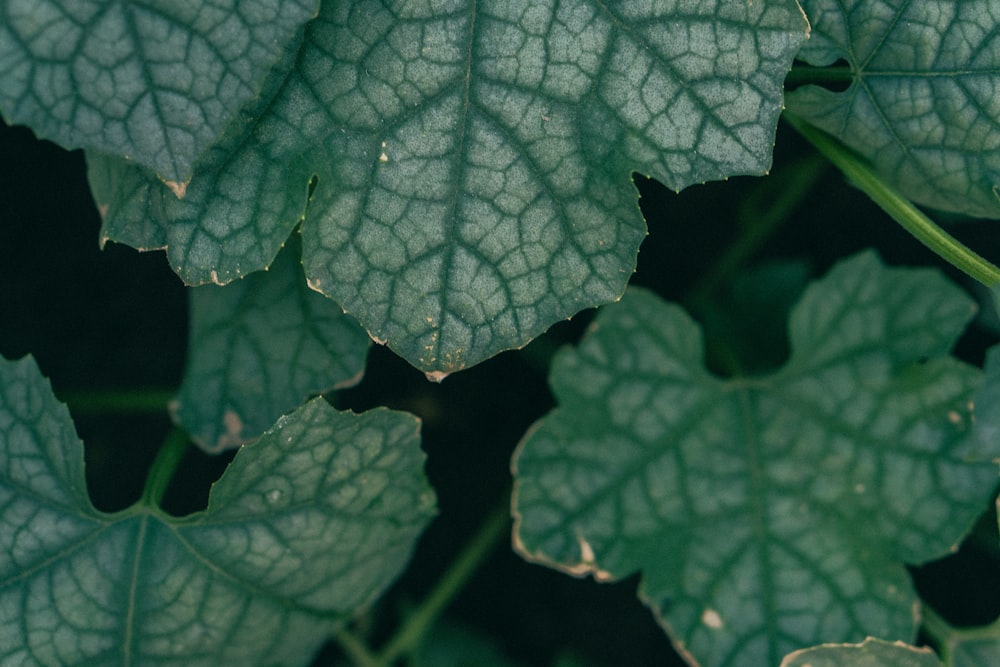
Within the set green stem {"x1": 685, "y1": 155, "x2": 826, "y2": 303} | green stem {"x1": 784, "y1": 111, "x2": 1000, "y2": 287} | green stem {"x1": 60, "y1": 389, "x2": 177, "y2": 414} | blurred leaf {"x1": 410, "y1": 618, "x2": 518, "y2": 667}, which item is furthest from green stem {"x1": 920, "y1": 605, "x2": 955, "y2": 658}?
green stem {"x1": 60, "y1": 389, "x2": 177, "y2": 414}

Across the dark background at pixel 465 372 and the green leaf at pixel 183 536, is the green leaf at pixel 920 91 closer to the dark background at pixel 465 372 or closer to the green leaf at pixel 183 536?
the dark background at pixel 465 372

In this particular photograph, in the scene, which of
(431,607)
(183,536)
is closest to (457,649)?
(431,607)

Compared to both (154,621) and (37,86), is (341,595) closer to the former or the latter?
(154,621)

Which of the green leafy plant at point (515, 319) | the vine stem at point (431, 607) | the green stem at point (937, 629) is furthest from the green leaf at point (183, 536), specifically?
the green stem at point (937, 629)

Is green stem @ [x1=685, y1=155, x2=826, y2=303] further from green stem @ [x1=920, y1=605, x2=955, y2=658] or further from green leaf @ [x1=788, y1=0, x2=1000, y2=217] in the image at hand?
green stem @ [x1=920, y1=605, x2=955, y2=658]

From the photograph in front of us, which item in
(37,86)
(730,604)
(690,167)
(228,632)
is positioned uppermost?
(690,167)

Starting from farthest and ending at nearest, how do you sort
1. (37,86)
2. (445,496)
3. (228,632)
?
1. (445,496)
2. (228,632)
3. (37,86)

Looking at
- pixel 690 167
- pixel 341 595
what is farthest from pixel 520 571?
pixel 690 167
